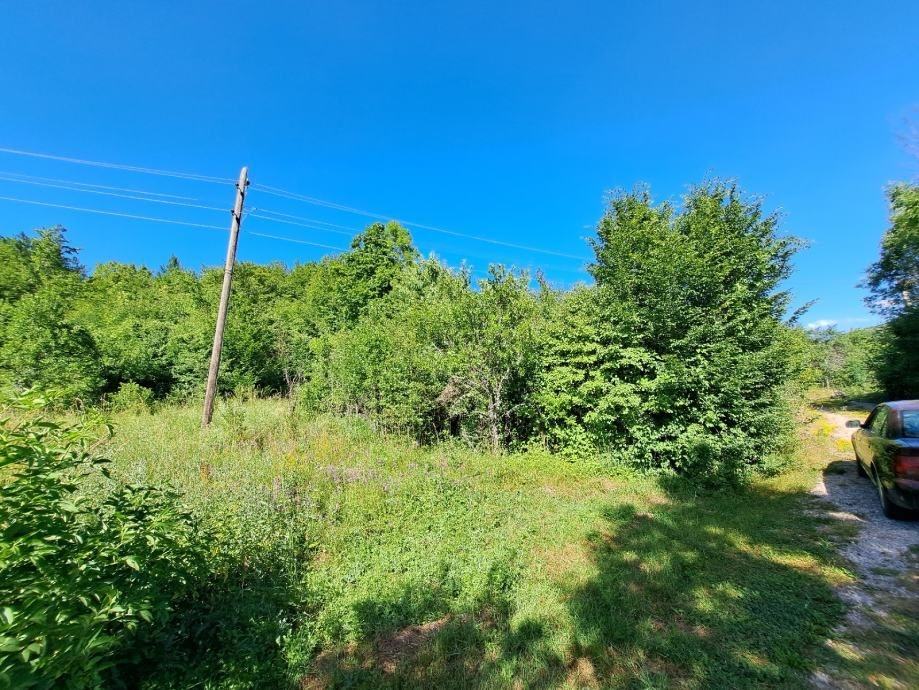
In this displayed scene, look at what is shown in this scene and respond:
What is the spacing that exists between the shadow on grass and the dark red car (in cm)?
129

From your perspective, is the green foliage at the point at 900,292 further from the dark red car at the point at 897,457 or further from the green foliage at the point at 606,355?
the dark red car at the point at 897,457

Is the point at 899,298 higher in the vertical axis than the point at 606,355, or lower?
higher

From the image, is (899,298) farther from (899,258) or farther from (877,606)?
(877,606)

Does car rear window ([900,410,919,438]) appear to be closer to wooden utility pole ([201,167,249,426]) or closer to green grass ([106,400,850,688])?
green grass ([106,400,850,688])

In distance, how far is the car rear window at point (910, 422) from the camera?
4.80m

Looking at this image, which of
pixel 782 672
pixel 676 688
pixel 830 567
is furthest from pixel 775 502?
pixel 676 688

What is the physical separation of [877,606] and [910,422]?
2.97 meters

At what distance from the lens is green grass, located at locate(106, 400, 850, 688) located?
→ 9.47 feet

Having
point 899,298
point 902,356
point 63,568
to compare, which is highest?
point 899,298

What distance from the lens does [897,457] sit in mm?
4773

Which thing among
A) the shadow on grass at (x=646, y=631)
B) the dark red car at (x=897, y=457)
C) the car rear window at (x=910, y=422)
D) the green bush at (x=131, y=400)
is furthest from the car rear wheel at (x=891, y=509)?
the green bush at (x=131, y=400)

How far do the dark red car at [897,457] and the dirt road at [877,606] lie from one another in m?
0.35

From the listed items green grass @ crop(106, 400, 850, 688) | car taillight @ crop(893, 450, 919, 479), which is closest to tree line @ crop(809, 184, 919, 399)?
car taillight @ crop(893, 450, 919, 479)

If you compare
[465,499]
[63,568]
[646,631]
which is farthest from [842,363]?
[63,568]
